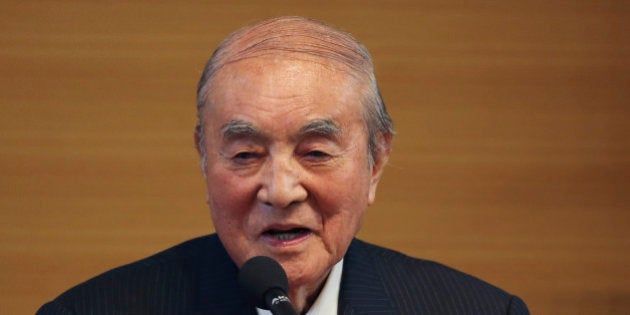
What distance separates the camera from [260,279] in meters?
1.56

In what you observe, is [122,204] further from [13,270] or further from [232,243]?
[232,243]

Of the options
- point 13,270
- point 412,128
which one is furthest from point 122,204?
point 412,128

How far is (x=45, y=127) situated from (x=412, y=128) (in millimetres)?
1032

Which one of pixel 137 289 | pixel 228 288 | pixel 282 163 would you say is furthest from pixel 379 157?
pixel 137 289

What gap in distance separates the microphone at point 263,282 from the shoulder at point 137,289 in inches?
21.8

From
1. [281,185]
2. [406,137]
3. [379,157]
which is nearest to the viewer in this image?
[281,185]

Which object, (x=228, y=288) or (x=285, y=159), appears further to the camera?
(x=228, y=288)

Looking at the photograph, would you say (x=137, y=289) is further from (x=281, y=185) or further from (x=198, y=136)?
(x=281, y=185)

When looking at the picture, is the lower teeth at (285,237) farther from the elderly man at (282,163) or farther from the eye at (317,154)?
the eye at (317,154)

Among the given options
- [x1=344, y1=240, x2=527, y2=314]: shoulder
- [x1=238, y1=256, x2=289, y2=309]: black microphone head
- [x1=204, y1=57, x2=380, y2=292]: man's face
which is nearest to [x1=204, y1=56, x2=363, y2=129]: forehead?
[x1=204, y1=57, x2=380, y2=292]: man's face

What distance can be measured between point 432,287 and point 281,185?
0.60 meters

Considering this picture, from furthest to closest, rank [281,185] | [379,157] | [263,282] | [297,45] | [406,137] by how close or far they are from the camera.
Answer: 1. [406,137]
2. [379,157]
3. [297,45]
4. [281,185]
5. [263,282]

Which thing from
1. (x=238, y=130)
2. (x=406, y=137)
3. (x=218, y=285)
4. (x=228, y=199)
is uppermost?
(x=406, y=137)

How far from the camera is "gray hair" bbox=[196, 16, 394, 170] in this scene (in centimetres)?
192
